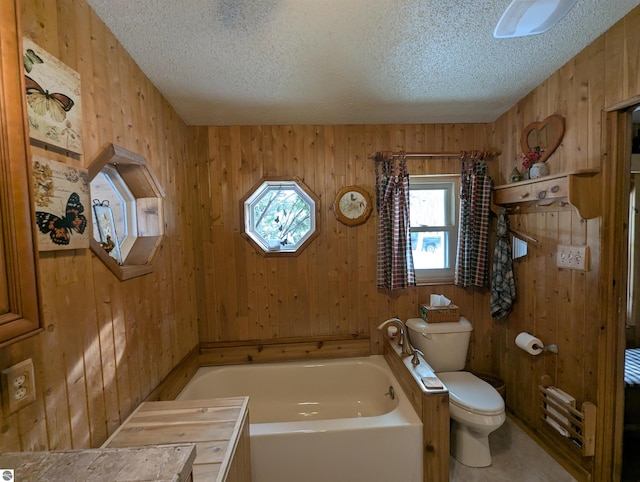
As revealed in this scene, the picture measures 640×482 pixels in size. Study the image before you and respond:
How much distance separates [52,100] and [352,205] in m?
1.80

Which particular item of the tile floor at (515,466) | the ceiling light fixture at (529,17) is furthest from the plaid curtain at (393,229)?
the tile floor at (515,466)

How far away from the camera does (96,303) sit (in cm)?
117

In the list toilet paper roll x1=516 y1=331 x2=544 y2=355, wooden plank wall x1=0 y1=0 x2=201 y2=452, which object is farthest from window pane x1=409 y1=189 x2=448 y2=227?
wooden plank wall x1=0 y1=0 x2=201 y2=452

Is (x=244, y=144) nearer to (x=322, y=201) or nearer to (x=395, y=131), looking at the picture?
(x=322, y=201)

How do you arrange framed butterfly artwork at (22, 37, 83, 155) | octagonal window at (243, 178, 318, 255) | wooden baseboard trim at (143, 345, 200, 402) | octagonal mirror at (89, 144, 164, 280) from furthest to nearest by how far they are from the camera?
octagonal window at (243, 178, 318, 255) → wooden baseboard trim at (143, 345, 200, 402) → octagonal mirror at (89, 144, 164, 280) → framed butterfly artwork at (22, 37, 83, 155)

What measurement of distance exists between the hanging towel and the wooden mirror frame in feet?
1.50

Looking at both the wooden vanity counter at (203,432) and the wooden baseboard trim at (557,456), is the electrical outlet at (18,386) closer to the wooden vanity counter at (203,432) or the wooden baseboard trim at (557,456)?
the wooden vanity counter at (203,432)

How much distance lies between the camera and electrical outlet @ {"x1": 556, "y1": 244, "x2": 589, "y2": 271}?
61.9 inches

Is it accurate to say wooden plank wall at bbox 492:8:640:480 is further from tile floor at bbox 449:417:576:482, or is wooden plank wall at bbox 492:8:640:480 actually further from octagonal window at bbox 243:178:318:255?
octagonal window at bbox 243:178:318:255

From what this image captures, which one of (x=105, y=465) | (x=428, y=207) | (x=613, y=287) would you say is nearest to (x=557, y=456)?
(x=613, y=287)

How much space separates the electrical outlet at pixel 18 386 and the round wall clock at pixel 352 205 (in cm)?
188

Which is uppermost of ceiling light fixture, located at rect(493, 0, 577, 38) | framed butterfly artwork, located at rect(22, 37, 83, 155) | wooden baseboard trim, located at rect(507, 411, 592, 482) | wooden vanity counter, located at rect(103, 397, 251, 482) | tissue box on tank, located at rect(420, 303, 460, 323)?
ceiling light fixture, located at rect(493, 0, 577, 38)

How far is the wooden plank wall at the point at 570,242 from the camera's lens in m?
1.44

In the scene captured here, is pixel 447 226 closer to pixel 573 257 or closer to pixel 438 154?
pixel 438 154
